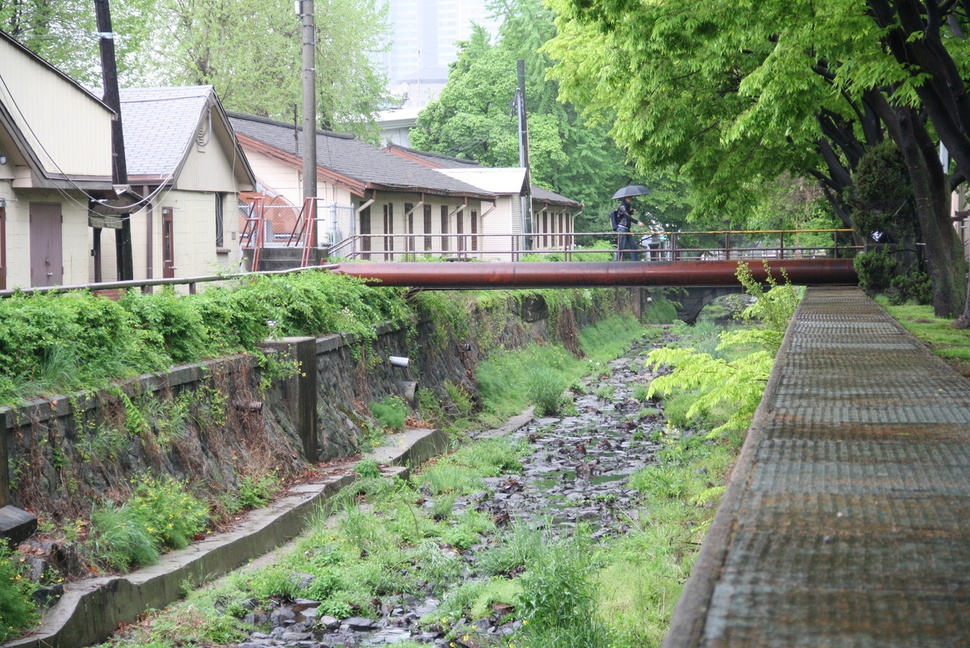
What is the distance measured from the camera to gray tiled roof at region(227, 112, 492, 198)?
3509 centimetres

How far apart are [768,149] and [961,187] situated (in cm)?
642

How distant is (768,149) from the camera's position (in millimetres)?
24500

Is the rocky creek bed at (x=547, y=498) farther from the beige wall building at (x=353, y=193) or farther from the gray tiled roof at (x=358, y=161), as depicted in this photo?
the gray tiled roof at (x=358, y=161)

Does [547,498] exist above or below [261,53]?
below

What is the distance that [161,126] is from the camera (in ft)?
96.5

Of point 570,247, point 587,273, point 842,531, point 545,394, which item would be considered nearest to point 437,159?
point 570,247

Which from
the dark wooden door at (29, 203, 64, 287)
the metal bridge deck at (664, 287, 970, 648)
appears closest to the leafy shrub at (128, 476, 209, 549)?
the metal bridge deck at (664, 287, 970, 648)

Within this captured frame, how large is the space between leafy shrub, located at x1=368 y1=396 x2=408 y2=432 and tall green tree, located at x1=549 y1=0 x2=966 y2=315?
7755mm

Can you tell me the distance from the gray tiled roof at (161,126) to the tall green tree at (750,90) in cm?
1020

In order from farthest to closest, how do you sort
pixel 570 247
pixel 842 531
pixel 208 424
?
pixel 570 247, pixel 208 424, pixel 842 531

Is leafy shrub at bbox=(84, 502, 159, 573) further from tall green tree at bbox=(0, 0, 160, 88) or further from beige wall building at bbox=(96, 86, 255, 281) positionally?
tall green tree at bbox=(0, 0, 160, 88)

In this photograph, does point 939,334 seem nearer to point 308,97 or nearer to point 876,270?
point 876,270

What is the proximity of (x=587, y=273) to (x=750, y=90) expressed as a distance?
6.87 metres

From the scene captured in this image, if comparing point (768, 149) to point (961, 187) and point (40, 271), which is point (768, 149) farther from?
point (40, 271)
